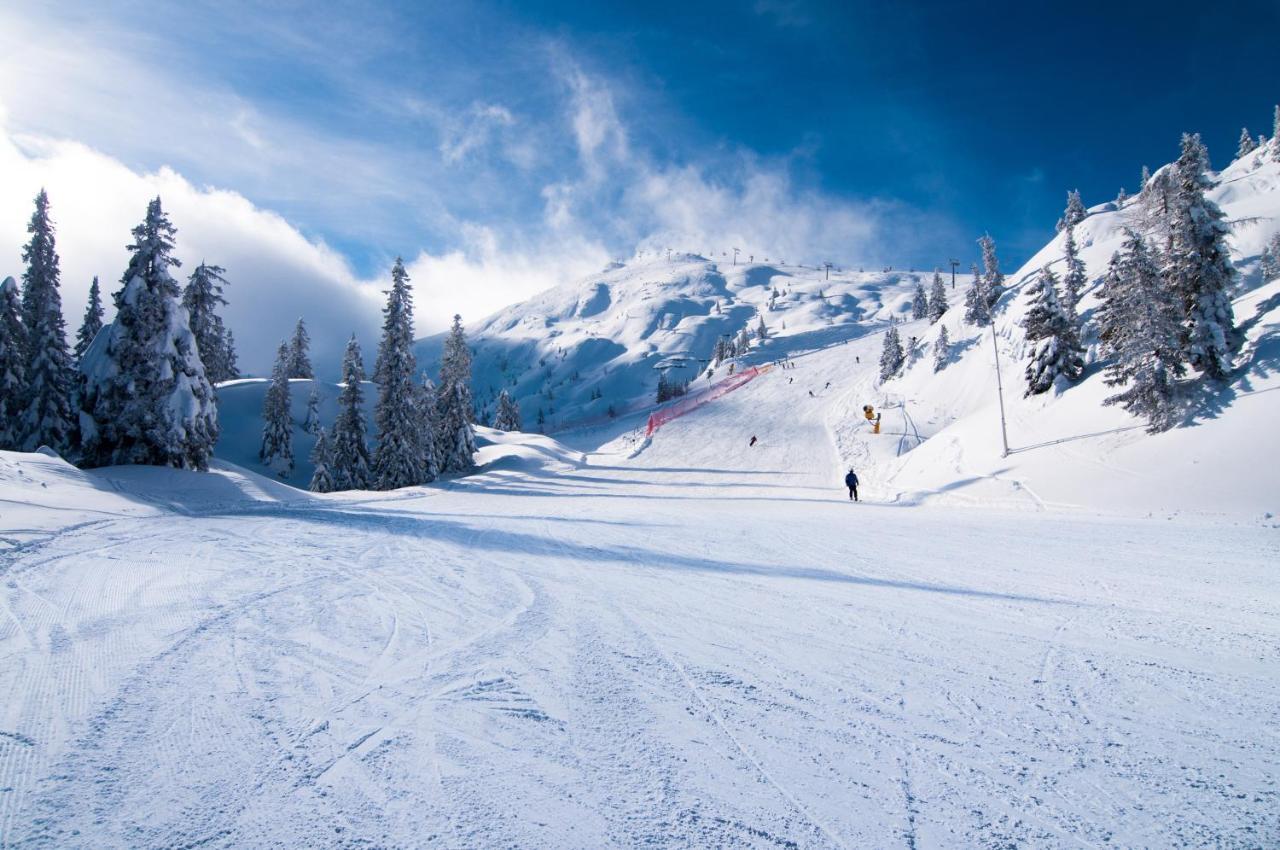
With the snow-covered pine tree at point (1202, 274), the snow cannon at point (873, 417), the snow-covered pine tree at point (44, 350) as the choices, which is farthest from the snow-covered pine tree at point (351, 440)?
the snow-covered pine tree at point (1202, 274)

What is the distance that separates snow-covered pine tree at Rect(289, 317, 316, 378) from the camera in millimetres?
68125

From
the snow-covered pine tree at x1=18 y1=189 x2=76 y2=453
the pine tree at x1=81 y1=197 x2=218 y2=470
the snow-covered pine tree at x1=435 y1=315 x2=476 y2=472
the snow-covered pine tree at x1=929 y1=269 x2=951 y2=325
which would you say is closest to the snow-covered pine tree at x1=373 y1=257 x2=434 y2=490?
the snow-covered pine tree at x1=435 y1=315 x2=476 y2=472

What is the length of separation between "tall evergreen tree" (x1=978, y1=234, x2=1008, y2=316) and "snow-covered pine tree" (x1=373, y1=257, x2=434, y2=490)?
62.2m

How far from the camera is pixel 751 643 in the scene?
17.7 feet

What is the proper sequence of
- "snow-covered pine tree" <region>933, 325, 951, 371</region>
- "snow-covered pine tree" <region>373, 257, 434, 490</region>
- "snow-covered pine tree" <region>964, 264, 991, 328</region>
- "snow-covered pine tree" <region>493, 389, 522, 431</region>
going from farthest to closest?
"snow-covered pine tree" <region>493, 389, 522, 431</region> < "snow-covered pine tree" <region>964, 264, 991, 328</region> < "snow-covered pine tree" <region>933, 325, 951, 371</region> < "snow-covered pine tree" <region>373, 257, 434, 490</region>

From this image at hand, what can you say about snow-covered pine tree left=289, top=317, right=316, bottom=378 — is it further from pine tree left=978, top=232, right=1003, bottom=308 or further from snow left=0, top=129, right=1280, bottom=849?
pine tree left=978, top=232, right=1003, bottom=308

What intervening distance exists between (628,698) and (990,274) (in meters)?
85.8

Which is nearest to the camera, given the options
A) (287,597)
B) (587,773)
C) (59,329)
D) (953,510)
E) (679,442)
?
(587,773)

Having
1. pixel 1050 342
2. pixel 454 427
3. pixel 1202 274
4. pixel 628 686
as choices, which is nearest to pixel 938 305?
pixel 1050 342

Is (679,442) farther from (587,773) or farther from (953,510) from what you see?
(587,773)

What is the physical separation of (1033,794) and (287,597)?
738 cm

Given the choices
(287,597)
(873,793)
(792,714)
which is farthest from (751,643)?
(287,597)

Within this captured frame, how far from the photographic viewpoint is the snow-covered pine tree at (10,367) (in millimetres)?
31266

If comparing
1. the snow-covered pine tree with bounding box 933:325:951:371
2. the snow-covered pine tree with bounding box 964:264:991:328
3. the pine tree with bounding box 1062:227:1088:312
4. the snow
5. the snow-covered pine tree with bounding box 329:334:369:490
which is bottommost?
the snow
